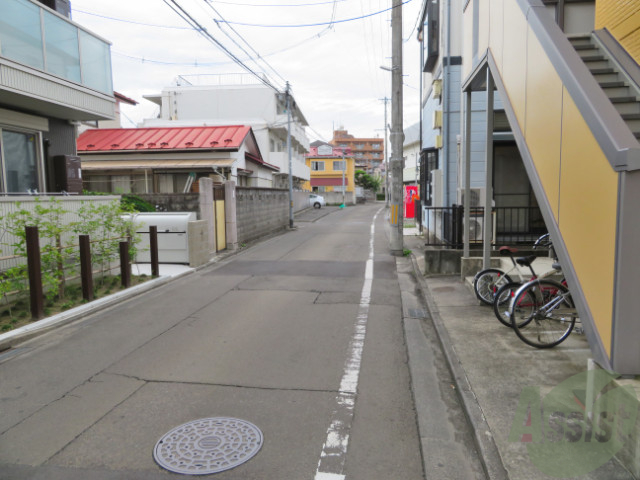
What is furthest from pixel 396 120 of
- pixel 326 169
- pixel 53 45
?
pixel 326 169

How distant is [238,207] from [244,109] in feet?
70.6

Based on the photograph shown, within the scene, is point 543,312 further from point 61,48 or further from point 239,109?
point 239,109

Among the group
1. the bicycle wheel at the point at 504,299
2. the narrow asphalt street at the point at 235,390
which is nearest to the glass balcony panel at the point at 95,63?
the narrow asphalt street at the point at 235,390

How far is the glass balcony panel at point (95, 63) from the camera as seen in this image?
10930mm

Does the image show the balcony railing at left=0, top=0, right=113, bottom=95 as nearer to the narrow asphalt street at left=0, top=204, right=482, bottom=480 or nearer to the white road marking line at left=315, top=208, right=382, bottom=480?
the narrow asphalt street at left=0, top=204, right=482, bottom=480

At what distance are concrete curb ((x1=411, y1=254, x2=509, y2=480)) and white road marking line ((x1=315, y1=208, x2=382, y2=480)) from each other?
1.00 metres

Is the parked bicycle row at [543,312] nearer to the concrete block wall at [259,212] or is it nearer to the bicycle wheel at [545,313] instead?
the bicycle wheel at [545,313]

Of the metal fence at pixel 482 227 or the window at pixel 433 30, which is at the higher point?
the window at pixel 433 30

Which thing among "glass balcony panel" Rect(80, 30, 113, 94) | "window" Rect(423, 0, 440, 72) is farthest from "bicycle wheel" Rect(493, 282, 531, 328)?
"window" Rect(423, 0, 440, 72)

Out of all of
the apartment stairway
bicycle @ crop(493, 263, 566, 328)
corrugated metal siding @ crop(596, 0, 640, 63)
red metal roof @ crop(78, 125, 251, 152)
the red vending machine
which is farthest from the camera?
the red vending machine

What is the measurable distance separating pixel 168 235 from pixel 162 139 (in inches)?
461

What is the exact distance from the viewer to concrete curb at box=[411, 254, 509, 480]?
3.21m

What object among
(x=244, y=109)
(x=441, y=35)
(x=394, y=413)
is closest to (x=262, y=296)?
(x=394, y=413)

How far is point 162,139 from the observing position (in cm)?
2238
